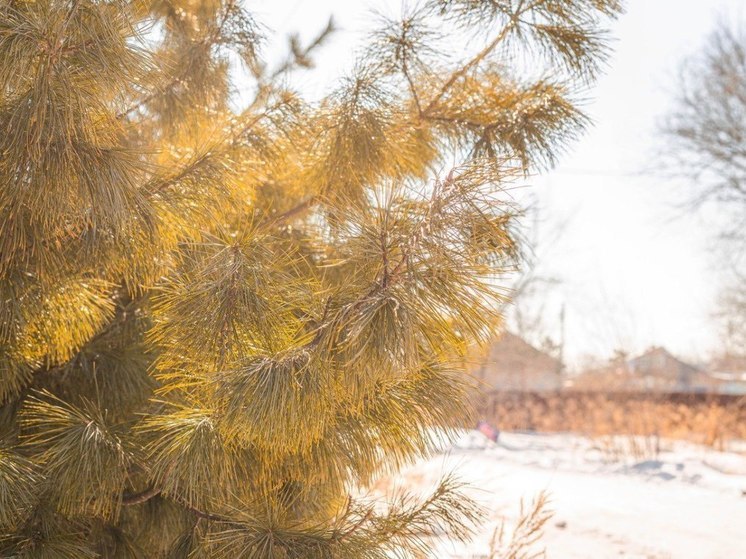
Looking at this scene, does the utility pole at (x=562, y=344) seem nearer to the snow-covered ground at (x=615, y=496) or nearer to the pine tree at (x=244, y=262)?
the snow-covered ground at (x=615, y=496)

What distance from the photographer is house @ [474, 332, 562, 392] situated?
557 inches

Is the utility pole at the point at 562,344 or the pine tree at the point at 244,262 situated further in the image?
the utility pole at the point at 562,344

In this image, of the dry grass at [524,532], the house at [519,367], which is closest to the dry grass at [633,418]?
the house at [519,367]

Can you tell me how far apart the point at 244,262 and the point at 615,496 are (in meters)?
3.96

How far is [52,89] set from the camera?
1258 mm

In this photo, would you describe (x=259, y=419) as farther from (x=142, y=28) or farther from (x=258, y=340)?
(x=142, y=28)

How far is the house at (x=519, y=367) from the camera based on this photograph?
14142mm

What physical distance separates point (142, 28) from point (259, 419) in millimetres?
828

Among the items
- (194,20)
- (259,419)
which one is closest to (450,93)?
(194,20)

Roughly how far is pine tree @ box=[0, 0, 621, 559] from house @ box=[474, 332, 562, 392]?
1116 cm

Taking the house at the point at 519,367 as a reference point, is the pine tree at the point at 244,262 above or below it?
below

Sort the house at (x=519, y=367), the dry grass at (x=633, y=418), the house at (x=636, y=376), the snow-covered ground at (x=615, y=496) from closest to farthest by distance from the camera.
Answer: the snow-covered ground at (x=615, y=496) < the dry grass at (x=633, y=418) < the house at (x=636, y=376) < the house at (x=519, y=367)

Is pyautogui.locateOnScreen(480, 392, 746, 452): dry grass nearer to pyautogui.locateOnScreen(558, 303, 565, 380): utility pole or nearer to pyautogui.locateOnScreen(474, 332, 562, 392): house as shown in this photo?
pyautogui.locateOnScreen(474, 332, 562, 392): house

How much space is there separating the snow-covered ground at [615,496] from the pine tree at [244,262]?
37 centimetres
